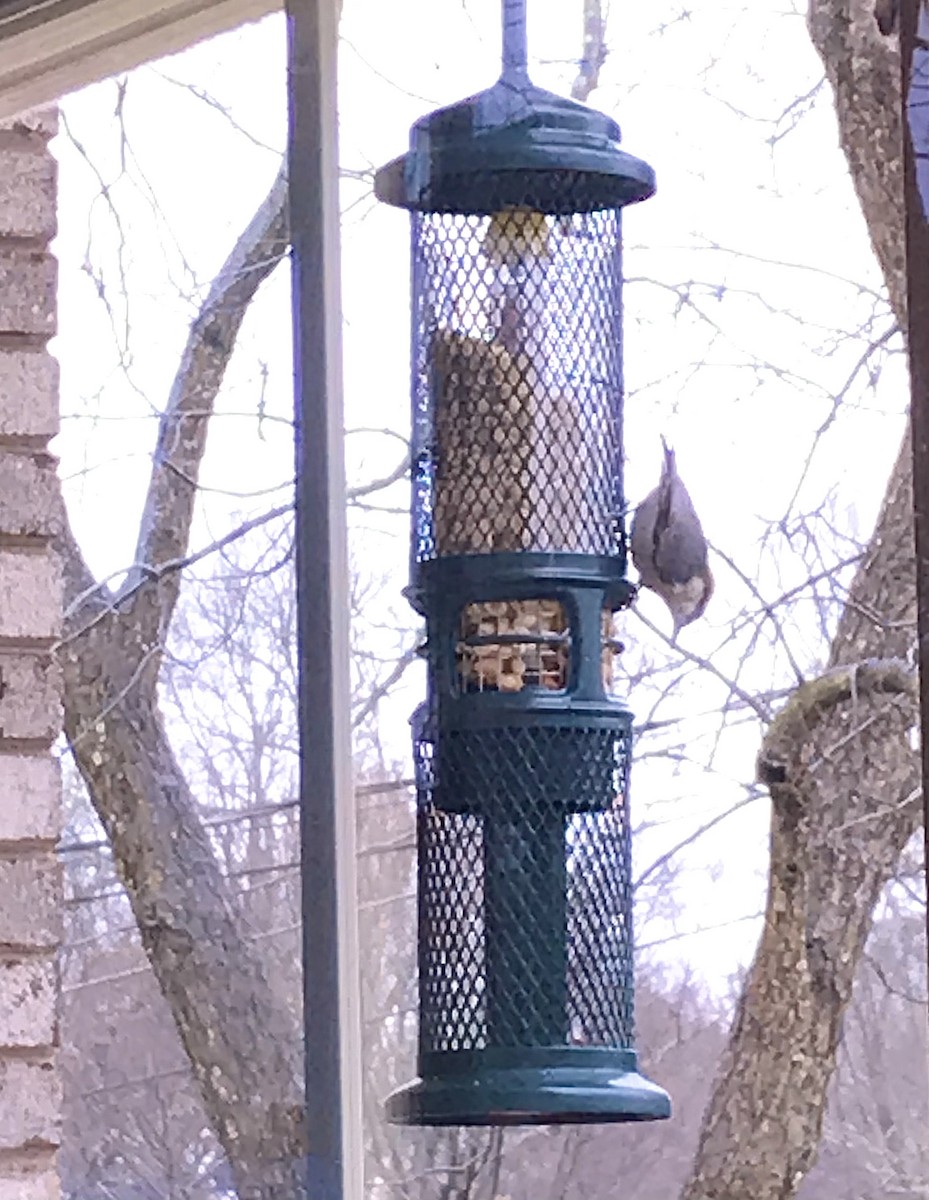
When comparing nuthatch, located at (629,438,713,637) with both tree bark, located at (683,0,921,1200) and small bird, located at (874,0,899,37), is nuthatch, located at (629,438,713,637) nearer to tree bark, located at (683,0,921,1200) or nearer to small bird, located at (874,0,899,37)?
tree bark, located at (683,0,921,1200)

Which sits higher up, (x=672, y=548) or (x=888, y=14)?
(x=888, y=14)

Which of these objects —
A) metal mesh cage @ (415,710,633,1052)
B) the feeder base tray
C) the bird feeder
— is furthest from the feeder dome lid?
the feeder base tray

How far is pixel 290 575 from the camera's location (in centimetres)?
156

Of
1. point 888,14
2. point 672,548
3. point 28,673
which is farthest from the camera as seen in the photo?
point 28,673

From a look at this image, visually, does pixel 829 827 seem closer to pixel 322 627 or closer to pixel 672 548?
pixel 672 548

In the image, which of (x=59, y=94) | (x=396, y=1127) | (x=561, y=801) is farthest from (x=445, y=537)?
(x=59, y=94)

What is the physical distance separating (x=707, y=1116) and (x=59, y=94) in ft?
2.68

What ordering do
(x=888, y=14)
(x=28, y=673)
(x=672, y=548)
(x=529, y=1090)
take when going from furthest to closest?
(x=28, y=673) → (x=672, y=548) → (x=529, y=1090) → (x=888, y=14)

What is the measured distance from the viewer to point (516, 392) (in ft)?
4.47

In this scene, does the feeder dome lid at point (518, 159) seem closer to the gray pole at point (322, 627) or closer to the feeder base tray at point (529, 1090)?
the gray pole at point (322, 627)

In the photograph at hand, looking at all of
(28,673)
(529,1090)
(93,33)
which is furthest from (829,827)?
(93,33)

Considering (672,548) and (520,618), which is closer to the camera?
(520,618)

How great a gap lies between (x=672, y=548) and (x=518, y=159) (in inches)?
10.5


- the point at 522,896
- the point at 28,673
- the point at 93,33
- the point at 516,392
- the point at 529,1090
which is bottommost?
the point at 529,1090
